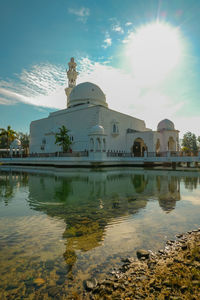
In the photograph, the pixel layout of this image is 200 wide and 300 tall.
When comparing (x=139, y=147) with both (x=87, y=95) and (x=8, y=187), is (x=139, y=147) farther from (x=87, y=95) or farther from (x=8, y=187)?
(x=8, y=187)

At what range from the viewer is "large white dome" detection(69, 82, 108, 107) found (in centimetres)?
2922

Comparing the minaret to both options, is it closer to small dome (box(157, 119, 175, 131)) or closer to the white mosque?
the white mosque

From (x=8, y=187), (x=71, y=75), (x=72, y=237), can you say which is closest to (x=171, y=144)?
(x=71, y=75)

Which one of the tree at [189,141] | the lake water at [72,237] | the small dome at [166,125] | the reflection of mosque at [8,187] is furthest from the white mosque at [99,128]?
the tree at [189,141]

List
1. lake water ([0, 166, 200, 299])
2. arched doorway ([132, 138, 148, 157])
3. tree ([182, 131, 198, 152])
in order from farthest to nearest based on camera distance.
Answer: tree ([182, 131, 198, 152]), arched doorway ([132, 138, 148, 157]), lake water ([0, 166, 200, 299])

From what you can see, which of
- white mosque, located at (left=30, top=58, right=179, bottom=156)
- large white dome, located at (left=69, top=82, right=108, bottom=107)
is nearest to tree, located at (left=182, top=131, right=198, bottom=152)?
white mosque, located at (left=30, top=58, right=179, bottom=156)

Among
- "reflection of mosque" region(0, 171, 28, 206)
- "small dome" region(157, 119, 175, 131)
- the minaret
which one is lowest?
"reflection of mosque" region(0, 171, 28, 206)

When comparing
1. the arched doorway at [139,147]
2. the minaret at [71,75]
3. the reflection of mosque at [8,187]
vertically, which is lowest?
the reflection of mosque at [8,187]

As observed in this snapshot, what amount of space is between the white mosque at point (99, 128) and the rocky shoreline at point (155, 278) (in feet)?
64.1

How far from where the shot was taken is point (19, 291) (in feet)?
6.24

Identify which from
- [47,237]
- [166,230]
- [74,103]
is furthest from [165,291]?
[74,103]

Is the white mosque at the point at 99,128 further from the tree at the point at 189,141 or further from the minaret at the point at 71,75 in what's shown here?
the tree at the point at 189,141

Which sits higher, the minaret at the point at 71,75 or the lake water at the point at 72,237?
the minaret at the point at 71,75

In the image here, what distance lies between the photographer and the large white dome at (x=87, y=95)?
2922 cm
